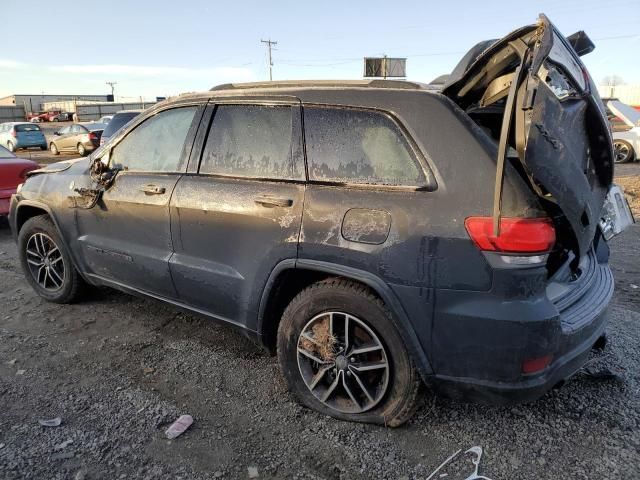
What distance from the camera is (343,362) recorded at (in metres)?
2.68

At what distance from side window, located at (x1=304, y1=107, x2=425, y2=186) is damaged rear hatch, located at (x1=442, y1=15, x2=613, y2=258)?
361mm

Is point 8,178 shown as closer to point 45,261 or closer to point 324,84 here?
point 45,261

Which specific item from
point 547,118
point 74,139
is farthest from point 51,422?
point 74,139

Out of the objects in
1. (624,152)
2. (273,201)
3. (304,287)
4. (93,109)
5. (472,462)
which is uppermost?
(93,109)

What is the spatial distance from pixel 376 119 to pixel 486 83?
21.5 inches

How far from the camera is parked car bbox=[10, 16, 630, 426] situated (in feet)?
7.09

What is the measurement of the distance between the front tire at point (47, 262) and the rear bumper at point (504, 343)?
3.26m

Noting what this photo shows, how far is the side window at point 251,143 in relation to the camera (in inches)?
112

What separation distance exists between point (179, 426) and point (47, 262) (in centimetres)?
251

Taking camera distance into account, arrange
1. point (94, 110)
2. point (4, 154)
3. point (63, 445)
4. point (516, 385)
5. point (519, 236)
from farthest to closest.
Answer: point (94, 110) < point (4, 154) < point (63, 445) < point (516, 385) < point (519, 236)

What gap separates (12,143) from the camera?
2445 centimetres

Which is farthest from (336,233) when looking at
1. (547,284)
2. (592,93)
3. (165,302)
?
(165,302)

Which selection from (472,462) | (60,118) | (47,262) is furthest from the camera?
(60,118)

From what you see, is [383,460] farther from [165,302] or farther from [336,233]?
[165,302]
